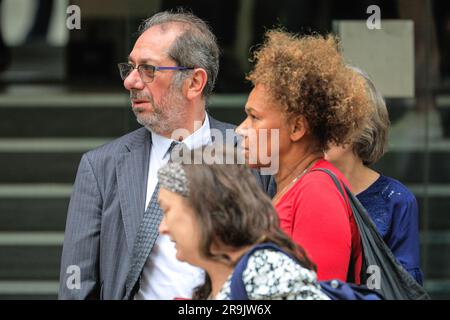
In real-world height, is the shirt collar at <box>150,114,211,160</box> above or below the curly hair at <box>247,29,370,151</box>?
below

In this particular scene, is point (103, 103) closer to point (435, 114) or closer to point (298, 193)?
point (435, 114)

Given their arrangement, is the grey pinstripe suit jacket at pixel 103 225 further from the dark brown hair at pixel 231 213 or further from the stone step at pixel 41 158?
the stone step at pixel 41 158

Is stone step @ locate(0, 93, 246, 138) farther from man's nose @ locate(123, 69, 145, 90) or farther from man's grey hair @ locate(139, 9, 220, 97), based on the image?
man's nose @ locate(123, 69, 145, 90)

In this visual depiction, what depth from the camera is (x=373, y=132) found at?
4258 mm

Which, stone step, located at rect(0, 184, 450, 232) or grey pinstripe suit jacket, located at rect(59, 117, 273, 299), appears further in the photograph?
stone step, located at rect(0, 184, 450, 232)

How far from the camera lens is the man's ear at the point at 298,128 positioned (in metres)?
3.49

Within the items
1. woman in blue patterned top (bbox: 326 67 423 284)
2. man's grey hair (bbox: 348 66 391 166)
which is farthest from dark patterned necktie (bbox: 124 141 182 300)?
man's grey hair (bbox: 348 66 391 166)

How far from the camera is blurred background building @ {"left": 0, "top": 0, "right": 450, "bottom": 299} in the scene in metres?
6.94

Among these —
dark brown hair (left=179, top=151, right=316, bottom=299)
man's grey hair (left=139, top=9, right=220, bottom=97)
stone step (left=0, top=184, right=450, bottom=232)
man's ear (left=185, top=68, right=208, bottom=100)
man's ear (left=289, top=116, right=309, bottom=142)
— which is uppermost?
man's grey hair (left=139, top=9, right=220, bottom=97)

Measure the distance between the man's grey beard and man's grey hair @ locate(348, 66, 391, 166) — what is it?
2.39 feet

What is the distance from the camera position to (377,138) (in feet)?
14.0

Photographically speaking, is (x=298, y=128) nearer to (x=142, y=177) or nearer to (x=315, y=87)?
(x=315, y=87)

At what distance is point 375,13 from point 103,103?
Result: 6.89 feet

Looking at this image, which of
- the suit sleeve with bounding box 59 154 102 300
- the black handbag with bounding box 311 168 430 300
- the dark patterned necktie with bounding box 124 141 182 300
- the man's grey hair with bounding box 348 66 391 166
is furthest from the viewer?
the man's grey hair with bounding box 348 66 391 166
